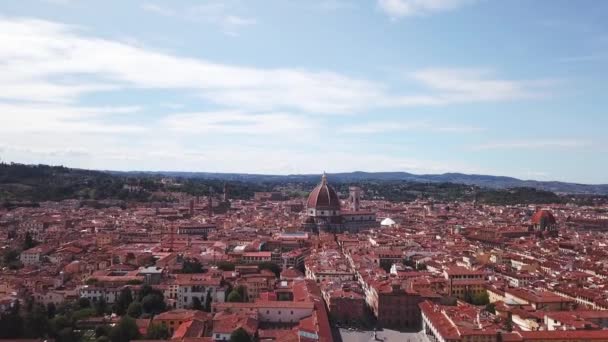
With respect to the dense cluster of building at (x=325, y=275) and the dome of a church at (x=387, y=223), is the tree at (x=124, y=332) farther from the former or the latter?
the dome of a church at (x=387, y=223)

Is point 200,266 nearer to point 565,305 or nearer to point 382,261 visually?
point 382,261

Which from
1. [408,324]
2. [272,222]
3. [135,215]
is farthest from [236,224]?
[408,324]

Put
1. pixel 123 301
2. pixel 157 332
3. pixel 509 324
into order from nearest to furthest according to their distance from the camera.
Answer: pixel 157 332, pixel 509 324, pixel 123 301

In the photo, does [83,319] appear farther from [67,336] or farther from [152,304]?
[67,336]

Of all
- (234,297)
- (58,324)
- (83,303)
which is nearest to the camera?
(58,324)

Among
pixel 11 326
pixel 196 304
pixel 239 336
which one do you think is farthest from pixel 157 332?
pixel 196 304

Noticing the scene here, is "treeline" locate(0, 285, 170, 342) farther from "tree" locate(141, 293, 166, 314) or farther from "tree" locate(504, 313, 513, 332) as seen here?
"tree" locate(504, 313, 513, 332)
